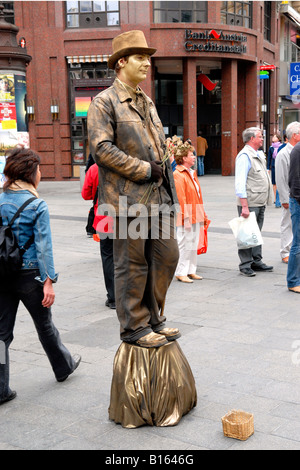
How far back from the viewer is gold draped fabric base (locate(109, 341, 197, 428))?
136 inches

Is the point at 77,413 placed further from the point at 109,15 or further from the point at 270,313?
the point at 109,15

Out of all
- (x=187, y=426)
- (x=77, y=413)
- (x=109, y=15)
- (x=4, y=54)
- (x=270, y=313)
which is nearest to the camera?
(x=187, y=426)

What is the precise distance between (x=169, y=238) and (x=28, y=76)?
80.1 ft

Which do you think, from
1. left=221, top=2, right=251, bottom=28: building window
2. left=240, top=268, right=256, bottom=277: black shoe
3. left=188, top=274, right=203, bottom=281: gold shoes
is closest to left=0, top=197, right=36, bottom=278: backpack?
left=188, top=274, right=203, bottom=281: gold shoes

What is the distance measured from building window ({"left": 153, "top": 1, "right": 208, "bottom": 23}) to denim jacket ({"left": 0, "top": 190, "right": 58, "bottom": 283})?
2374 centimetres

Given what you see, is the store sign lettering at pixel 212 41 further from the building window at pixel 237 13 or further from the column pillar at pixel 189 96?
the building window at pixel 237 13

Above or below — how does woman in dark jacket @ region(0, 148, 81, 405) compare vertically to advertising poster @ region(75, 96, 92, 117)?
below

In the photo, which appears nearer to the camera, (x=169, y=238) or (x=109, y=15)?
(x=169, y=238)

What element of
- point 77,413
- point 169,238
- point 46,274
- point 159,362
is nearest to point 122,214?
point 169,238

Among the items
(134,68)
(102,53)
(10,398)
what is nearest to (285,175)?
(134,68)

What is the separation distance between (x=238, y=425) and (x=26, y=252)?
1.75 m

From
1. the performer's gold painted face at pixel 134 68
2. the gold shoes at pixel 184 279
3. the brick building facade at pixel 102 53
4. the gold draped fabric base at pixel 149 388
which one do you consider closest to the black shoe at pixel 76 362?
the gold draped fabric base at pixel 149 388

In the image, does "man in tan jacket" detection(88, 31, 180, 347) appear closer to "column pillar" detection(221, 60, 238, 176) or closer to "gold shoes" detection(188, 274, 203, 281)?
"gold shoes" detection(188, 274, 203, 281)

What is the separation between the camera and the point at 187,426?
11.3 ft
